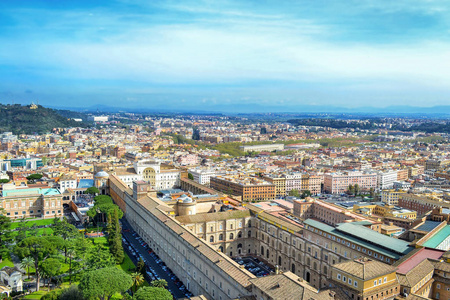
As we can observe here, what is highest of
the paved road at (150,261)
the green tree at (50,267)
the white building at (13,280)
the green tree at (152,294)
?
the green tree at (152,294)

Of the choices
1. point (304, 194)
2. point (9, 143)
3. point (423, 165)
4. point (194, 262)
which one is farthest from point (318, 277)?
point (9, 143)

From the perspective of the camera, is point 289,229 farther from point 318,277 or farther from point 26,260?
point 26,260

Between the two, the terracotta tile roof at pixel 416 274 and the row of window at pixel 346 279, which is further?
the terracotta tile roof at pixel 416 274

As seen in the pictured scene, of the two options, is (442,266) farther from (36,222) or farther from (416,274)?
(36,222)

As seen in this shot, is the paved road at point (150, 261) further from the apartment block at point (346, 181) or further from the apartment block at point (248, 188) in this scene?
the apartment block at point (346, 181)

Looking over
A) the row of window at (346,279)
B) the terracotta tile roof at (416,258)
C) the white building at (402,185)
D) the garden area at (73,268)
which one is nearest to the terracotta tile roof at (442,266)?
the terracotta tile roof at (416,258)
